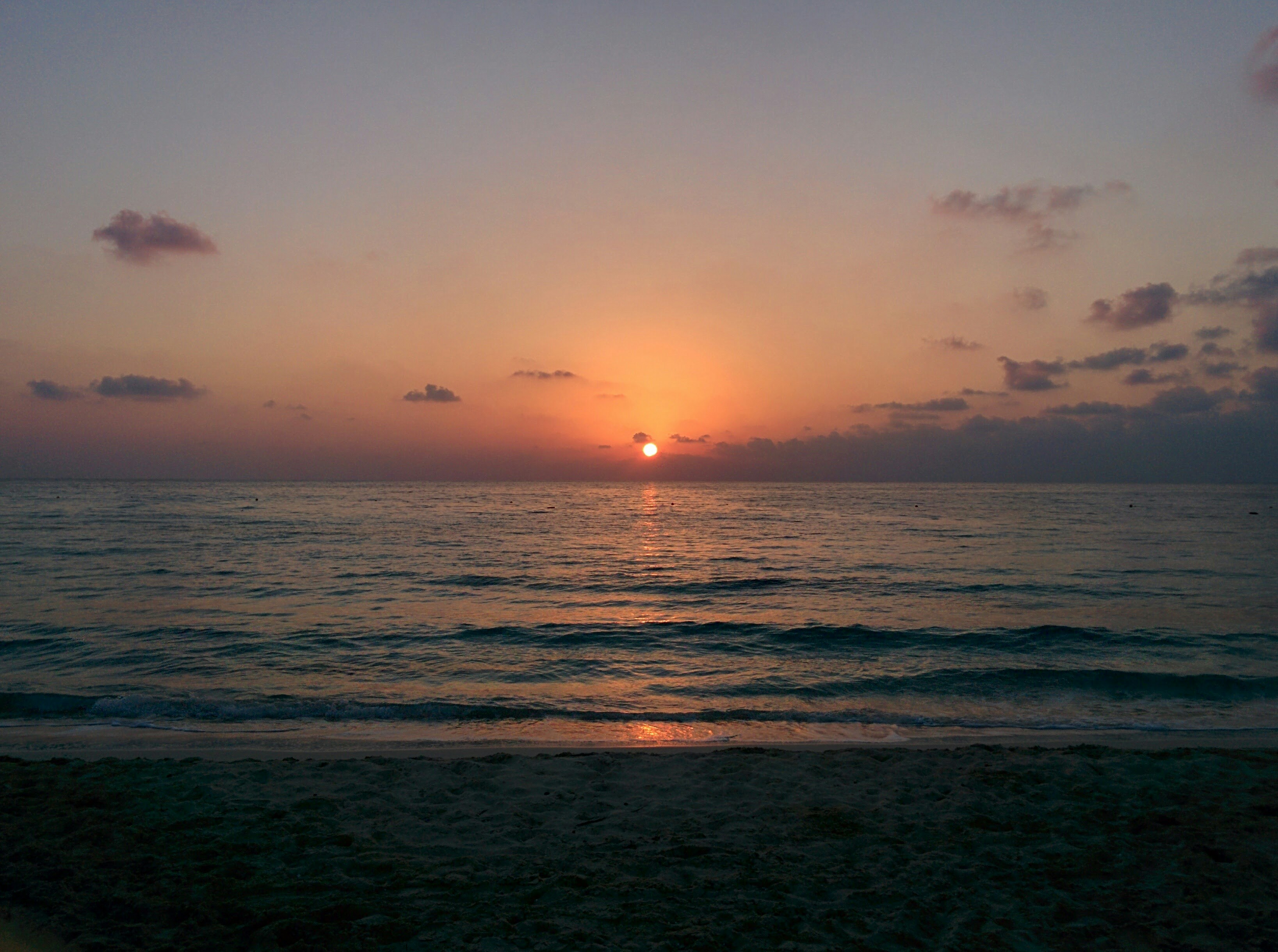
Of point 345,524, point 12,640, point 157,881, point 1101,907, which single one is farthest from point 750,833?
point 345,524

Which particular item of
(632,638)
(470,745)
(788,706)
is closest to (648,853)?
(470,745)

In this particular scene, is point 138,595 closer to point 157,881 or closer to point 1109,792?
point 157,881

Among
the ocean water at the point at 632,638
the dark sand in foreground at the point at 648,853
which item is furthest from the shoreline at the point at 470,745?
the dark sand in foreground at the point at 648,853

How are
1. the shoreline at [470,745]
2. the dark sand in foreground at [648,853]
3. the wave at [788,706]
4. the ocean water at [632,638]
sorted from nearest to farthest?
the dark sand in foreground at [648,853] < the shoreline at [470,745] < the wave at [788,706] < the ocean water at [632,638]

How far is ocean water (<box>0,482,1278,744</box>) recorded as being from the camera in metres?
14.1

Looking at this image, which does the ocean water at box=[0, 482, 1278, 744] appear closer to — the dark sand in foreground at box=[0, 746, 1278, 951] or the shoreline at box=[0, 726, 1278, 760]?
the shoreline at box=[0, 726, 1278, 760]

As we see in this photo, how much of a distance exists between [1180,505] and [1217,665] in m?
119

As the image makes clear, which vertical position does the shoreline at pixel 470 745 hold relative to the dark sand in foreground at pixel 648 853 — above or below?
below

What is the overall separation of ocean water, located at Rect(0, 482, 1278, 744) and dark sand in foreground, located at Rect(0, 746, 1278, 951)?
344 centimetres

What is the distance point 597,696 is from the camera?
1569 centimetres

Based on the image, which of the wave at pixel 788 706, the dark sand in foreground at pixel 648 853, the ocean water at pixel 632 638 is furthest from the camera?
the ocean water at pixel 632 638

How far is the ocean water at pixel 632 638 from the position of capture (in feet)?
46.1

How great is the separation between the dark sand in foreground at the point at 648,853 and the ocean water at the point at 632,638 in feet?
11.3

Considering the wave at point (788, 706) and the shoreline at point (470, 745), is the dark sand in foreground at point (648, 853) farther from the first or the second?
the wave at point (788, 706)
